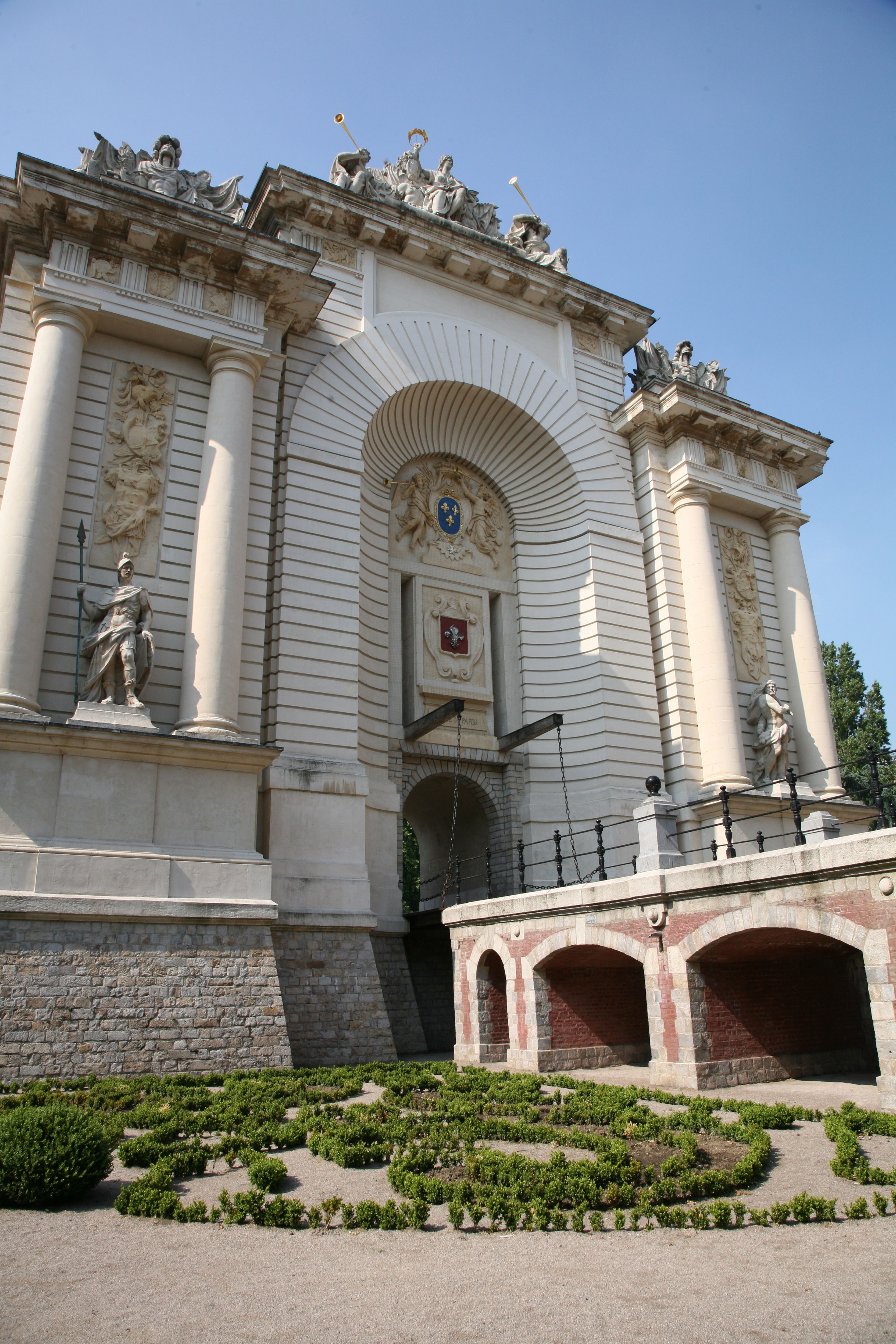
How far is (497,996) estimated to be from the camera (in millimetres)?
17281

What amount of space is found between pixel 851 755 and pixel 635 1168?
34568 mm

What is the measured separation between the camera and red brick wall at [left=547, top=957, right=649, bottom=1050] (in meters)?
15.7

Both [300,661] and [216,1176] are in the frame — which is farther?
[300,661]

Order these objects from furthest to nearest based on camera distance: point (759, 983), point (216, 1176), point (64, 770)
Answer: point (64, 770), point (759, 983), point (216, 1176)

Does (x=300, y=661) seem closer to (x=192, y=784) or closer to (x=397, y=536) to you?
(x=192, y=784)

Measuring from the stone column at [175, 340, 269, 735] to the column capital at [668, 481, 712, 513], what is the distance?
40.3 ft

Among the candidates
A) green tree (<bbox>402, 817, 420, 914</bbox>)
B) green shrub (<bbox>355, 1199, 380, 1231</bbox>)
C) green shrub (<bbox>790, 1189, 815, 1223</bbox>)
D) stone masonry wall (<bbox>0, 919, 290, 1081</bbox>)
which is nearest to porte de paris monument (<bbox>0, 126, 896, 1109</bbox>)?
stone masonry wall (<bbox>0, 919, 290, 1081</bbox>)

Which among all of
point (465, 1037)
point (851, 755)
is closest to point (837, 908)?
point (465, 1037)

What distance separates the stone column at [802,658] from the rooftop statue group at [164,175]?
17.2 meters

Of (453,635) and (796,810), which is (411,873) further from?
(796,810)

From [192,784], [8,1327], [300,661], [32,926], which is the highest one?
[300,661]

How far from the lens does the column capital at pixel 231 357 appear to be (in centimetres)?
1936

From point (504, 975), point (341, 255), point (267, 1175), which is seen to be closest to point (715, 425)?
point (341, 255)

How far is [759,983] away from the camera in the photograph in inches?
543
